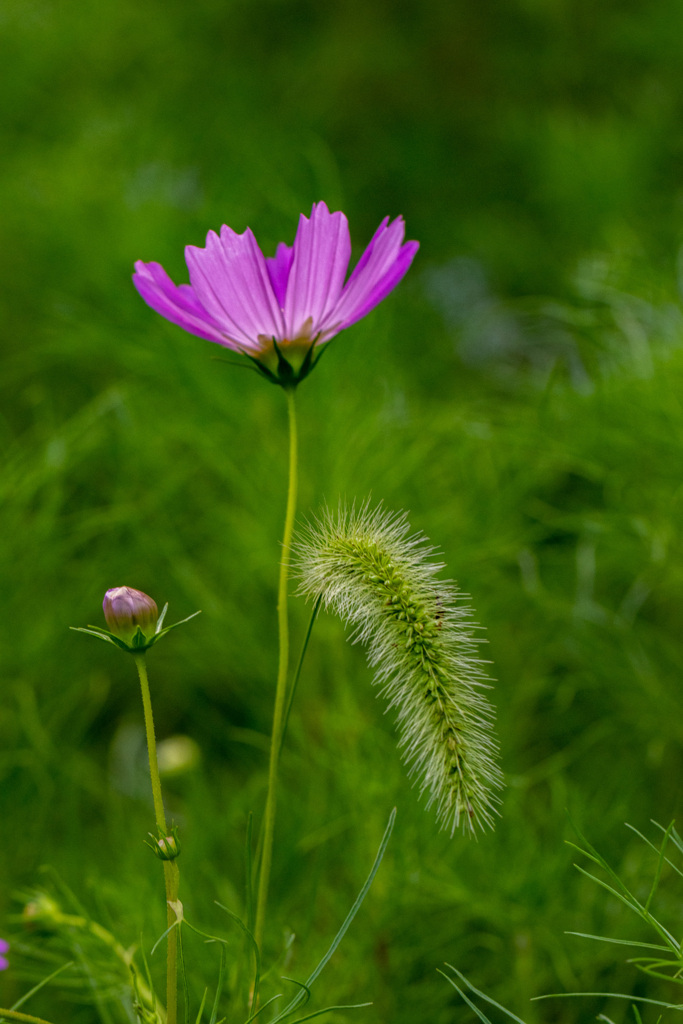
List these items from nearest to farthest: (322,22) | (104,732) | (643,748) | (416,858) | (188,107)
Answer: (416,858) → (643,748) → (104,732) → (188,107) → (322,22)

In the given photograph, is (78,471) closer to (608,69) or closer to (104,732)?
(104,732)

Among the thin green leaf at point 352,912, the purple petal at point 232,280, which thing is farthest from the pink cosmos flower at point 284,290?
the thin green leaf at point 352,912

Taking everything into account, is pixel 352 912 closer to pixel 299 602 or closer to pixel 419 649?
pixel 419 649

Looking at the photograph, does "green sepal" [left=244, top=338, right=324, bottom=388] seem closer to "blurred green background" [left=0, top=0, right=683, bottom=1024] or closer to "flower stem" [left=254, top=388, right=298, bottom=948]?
"flower stem" [left=254, top=388, right=298, bottom=948]

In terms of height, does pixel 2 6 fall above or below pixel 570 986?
above

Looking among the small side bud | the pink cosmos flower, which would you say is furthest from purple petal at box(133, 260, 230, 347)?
the small side bud

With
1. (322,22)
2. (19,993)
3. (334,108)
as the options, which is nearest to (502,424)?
(19,993)
